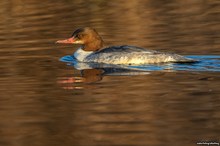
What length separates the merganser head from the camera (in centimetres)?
1781

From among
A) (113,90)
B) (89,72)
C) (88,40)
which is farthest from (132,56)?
(113,90)

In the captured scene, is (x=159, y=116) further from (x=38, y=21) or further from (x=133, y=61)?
(x=38, y=21)

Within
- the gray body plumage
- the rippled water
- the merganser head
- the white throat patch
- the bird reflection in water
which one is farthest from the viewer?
the merganser head

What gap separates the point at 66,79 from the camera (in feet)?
47.8

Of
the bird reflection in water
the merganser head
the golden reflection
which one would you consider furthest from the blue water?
the merganser head

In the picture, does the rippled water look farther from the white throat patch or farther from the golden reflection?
the white throat patch

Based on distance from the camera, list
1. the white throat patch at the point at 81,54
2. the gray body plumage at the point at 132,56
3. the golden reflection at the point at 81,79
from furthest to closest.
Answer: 1. the white throat patch at the point at 81,54
2. the gray body plumage at the point at 132,56
3. the golden reflection at the point at 81,79

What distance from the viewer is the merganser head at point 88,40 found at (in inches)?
701

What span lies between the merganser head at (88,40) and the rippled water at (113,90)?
0.56 metres

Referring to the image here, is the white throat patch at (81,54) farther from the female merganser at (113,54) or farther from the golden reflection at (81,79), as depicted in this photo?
the golden reflection at (81,79)

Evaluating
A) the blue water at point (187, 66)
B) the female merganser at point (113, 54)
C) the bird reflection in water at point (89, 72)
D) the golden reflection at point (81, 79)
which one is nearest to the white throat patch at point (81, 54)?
the female merganser at point (113, 54)

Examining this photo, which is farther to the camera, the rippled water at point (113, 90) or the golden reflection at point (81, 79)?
the golden reflection at point (81, 79)

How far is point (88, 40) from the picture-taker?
1784cm

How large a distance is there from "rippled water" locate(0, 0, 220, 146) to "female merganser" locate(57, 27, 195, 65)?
278 mm
